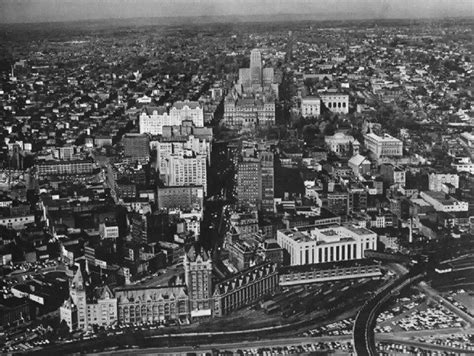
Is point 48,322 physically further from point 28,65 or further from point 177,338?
point 28,65

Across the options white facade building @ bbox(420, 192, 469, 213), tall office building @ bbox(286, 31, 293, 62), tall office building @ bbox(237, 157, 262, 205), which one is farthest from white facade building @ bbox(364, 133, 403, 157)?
tall office building @ bbox(237, 157, 262, 205)

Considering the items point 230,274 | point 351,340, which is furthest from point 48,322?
point 351,340

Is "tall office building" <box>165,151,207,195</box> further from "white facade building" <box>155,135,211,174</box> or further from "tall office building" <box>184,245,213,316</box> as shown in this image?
"tall office building" <box>184,245,213,316</box>

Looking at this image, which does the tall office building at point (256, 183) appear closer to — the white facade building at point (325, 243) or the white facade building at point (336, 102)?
the white facade building at point (325, 243)

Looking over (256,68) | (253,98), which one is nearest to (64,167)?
(253,98)

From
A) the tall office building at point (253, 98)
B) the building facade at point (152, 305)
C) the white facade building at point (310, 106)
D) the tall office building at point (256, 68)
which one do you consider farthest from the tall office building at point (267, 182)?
the building facade at point (152, 305)

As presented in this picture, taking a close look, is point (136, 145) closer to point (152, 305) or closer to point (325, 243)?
point (325, 243)

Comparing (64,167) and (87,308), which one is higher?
(64,167)
